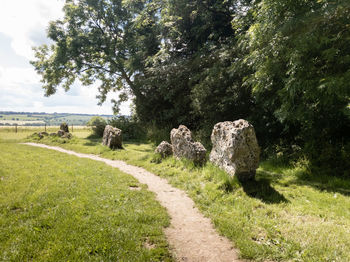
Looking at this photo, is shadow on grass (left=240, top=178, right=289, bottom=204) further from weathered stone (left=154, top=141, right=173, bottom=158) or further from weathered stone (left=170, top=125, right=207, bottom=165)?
weathered stone (left=154, top=141, right=173, bottom=158)

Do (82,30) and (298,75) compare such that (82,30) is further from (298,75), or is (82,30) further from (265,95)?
(298,75)

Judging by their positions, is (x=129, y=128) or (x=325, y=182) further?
(x=129, y=128)

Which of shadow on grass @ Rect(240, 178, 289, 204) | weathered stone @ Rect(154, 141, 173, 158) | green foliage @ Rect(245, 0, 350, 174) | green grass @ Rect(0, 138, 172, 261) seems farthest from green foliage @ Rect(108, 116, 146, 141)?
shadow on grass @ Rect(240, 178, 289, 204)

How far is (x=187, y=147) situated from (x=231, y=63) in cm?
780

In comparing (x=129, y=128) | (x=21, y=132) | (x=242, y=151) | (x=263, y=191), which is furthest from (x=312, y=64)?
(x=21, y=132)

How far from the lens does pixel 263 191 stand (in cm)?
624

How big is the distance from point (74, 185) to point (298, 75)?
964cm

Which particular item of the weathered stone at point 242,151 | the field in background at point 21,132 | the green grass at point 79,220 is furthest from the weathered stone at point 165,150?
the field in background at point 21,132

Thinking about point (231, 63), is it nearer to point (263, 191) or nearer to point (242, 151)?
point (242, 151)

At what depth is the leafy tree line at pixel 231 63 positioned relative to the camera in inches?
305

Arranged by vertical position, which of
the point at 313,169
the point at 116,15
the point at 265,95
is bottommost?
the point at 313,169

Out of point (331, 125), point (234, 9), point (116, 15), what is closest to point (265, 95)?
point (331, 125)

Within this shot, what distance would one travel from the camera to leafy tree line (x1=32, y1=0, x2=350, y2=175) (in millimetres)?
7758

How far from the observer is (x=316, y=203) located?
5695 mm
